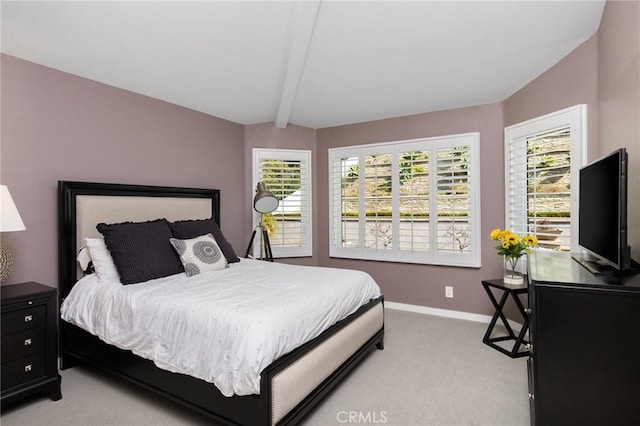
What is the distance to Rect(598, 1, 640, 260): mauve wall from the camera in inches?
72.2

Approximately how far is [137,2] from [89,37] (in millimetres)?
609

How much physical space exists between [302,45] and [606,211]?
220 cm

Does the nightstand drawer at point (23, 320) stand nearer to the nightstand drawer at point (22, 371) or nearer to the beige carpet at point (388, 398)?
the nightstand drawer at point (22, 371)

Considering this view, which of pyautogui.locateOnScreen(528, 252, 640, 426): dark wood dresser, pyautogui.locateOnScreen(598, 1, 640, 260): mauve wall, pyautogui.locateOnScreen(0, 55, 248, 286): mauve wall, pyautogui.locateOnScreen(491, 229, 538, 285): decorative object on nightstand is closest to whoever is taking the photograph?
pyautogui.locateOnScreen(528, 252, 640, 426): dark wood dresser

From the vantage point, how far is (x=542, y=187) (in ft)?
9.76

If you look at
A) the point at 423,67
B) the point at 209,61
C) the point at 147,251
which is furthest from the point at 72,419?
the point at 423,67

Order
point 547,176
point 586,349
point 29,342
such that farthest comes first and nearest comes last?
point 547,176 → point 29,342 → point 586,349

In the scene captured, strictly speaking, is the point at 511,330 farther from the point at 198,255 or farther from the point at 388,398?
the point at 198,255

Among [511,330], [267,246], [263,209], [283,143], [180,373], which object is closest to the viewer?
[180,373]

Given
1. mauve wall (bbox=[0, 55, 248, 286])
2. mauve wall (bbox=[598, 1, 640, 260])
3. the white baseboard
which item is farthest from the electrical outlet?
mauve wall (bbox=[0, 55, 248, 286])

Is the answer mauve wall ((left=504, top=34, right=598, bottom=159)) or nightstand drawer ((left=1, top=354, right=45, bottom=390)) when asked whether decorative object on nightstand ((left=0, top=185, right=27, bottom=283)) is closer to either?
nightstand drawer ((left=1, top=354, right=45, bottom=390))

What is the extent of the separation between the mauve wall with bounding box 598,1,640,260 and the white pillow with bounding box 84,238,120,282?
11.4ft

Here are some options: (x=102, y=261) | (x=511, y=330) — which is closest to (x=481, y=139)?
(x=511, y=330)

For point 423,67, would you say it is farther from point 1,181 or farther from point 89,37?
point 1,181
